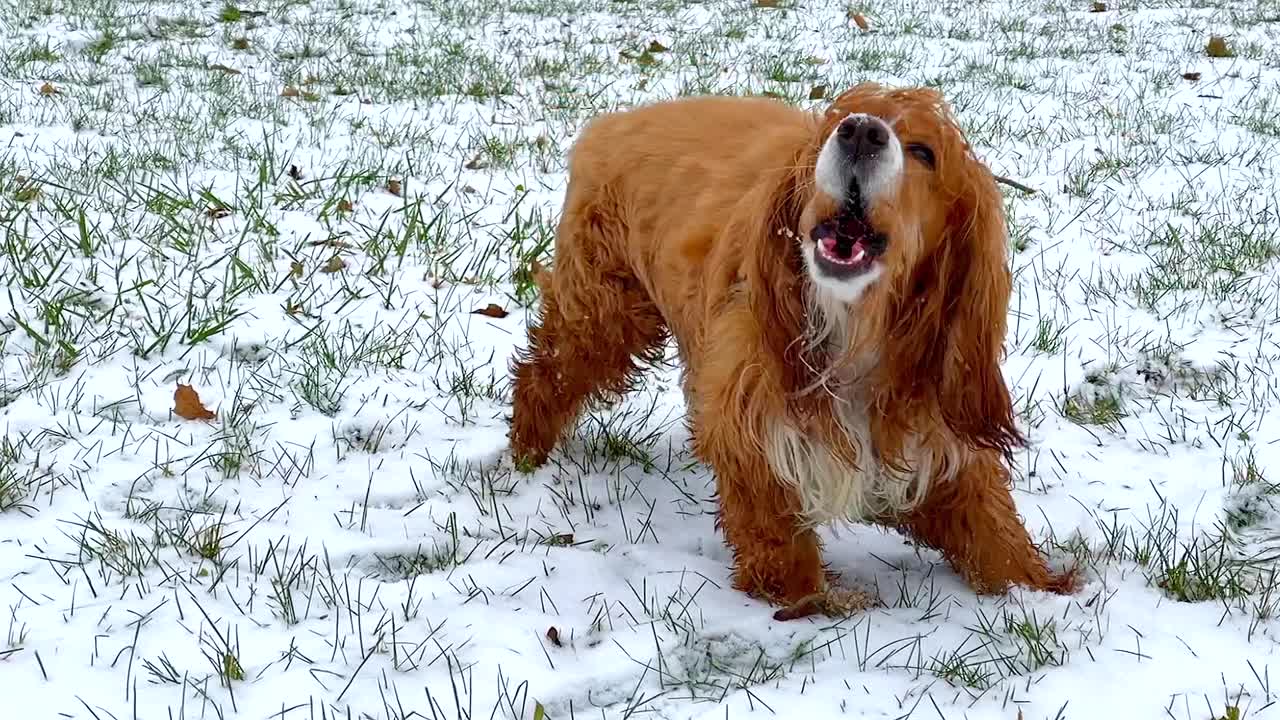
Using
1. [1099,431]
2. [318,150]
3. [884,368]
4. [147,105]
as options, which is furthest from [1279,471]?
[147,105]

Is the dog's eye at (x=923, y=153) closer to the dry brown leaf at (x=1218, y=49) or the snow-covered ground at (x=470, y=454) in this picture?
the snow-covered ground at (x=470, y=454)

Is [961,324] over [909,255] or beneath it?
beneath

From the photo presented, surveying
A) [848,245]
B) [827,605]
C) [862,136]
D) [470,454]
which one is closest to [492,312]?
[470,454]

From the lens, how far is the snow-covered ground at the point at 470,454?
2.45 m

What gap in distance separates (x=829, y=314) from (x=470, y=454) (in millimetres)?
1467

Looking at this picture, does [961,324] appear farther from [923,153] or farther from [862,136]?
[862,136]

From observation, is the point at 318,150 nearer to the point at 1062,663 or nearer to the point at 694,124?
the point at 694,124

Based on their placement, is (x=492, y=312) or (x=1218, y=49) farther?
(x=1218, y=49)

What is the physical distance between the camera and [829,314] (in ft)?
8.20

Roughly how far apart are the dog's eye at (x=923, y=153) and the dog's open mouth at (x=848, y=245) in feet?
0.54

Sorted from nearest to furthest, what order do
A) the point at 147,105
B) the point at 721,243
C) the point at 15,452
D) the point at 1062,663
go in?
the point at 1062,663
the point at 721,243
the point at 15,452
the point at 147,105

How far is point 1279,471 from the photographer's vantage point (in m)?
3.30

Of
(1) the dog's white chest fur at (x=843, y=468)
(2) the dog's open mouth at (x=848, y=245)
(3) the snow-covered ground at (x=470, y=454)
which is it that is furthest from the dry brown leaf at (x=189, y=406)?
(2) the dog's open mouth at (x=848, y=245)

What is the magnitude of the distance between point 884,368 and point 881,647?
0.60 m
